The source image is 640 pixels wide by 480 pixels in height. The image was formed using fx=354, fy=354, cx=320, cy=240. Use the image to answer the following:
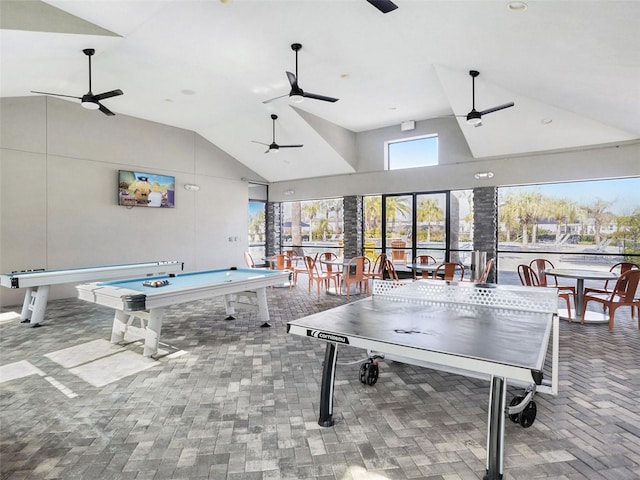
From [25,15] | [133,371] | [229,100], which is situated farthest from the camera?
[229,100]

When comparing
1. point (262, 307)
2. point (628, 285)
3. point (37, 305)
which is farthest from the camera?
point (262, 307)

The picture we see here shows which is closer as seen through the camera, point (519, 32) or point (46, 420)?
point (46, 420)

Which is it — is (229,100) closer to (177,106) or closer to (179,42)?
(177,106)

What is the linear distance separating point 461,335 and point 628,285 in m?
4.28

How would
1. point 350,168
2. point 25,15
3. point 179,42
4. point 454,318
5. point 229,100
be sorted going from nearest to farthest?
point 454,318 → point 25,15 → point 179,42 → point 229,100 → point 350,168

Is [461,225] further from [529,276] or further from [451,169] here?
[529,276]

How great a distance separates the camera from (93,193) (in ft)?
24.0

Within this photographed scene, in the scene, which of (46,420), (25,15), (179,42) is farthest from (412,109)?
(46,420)

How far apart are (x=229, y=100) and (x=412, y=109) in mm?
3826

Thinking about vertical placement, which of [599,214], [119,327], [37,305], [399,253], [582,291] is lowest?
[119,327]

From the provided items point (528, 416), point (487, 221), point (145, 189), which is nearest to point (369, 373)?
point (528, 416)

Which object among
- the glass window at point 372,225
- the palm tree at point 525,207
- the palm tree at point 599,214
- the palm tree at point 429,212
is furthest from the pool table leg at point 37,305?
the palm tree at point 599,214

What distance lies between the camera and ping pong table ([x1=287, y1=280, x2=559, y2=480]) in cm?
178

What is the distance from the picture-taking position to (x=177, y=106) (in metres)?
7.27
